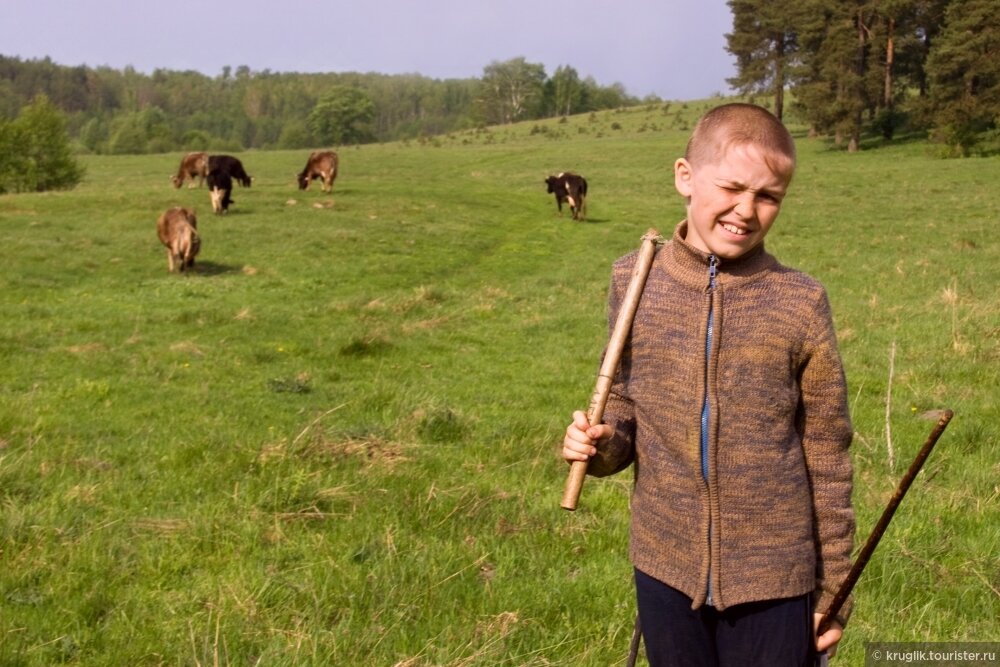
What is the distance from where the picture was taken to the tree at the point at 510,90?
121 metres

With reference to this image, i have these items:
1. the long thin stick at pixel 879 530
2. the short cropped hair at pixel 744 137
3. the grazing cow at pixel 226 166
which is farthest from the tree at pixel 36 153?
the long thin stick at pixel 879 530

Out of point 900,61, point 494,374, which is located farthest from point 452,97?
point 494,374

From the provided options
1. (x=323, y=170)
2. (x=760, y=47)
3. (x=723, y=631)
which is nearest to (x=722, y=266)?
(x=723, y=631)

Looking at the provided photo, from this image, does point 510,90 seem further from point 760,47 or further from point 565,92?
point 760,47

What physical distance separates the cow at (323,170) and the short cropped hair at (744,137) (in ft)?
109

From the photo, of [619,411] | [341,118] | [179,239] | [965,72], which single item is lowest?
[179,239]

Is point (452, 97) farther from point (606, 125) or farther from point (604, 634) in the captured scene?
point (604, 634)

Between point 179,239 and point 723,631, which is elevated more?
point 723,631

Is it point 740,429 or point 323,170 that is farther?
point 323,170

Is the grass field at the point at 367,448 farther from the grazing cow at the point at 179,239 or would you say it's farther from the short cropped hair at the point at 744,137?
the short cropped hair at the point at 744,137

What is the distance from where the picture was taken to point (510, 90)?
124 meters

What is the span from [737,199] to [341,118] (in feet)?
385

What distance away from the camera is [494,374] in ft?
38.0

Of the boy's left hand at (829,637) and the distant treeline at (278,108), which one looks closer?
the boy's left hand at (829,637)
